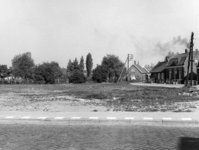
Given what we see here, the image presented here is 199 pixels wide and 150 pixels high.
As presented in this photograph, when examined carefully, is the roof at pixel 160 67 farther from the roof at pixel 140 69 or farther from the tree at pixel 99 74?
the roof at pixel 140 69

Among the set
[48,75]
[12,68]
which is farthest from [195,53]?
[12,68]

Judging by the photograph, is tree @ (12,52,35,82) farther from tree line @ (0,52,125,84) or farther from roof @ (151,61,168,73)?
roof @ (151,61,168,73)

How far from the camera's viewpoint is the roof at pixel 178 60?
64.3 m

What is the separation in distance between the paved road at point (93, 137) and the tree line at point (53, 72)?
245ft

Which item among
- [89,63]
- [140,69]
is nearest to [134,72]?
[140,69]

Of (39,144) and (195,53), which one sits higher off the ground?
(195,53)

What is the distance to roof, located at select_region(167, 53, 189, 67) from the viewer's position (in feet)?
211

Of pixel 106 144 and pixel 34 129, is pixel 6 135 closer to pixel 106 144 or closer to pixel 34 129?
pixel 34 129

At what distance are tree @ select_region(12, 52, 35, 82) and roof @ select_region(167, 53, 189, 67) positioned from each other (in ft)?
164

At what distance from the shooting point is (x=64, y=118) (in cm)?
1010

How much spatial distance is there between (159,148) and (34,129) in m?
4.58

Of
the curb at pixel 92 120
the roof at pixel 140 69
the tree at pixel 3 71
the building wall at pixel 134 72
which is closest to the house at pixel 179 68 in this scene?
the building wall at pixel 134 72

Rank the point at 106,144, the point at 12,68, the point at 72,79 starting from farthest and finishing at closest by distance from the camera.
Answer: the point at 12,68 < the point at 72,79 < the point at 106,144

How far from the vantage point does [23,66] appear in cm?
9488
